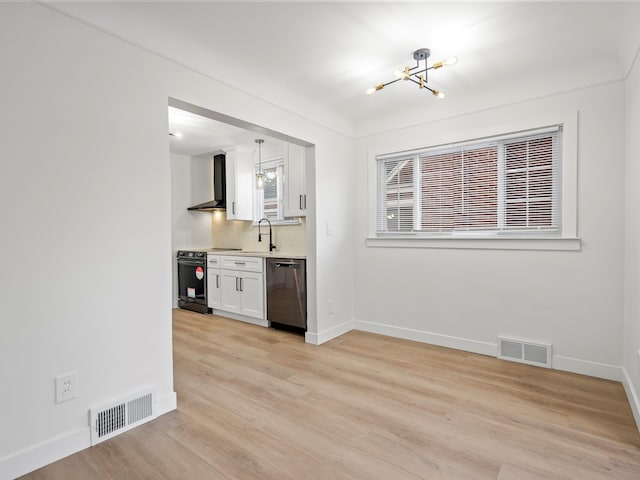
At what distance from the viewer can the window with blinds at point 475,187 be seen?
302cm

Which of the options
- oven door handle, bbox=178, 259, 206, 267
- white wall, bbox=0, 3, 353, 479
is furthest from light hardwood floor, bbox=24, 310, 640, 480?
oven door handle, bbox=178, 259, 206, 267

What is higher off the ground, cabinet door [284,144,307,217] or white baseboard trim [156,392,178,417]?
cabinet door [284,144,307,217]

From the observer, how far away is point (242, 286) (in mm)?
4496

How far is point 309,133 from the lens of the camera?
349cm

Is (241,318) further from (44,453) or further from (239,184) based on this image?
(44,453)

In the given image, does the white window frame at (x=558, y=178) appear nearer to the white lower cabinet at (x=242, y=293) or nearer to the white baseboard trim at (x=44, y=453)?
the white lower cabinet at (x=242, y=293)

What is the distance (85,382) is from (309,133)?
2725 mm

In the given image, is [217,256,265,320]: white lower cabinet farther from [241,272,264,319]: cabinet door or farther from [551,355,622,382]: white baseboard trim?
[551,355,622,382]: white baseboard trim

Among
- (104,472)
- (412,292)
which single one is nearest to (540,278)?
(412,292)

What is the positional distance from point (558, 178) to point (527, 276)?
877 millimetres

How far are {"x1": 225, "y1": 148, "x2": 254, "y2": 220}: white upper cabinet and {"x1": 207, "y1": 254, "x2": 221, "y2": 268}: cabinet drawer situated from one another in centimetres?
70

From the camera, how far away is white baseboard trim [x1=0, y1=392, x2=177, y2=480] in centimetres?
162

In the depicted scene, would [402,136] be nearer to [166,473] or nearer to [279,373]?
[279,373]

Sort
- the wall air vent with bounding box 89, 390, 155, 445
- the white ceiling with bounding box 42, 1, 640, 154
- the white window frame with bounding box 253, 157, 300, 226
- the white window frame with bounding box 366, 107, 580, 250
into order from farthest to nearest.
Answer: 1. the white window frame with bounding box 253, 157, 300, 226
2. the white window frame with bounding box 366, 107, 580, 250
3. the white ceiling with bounding box 42, 1, 640, 154
4. the wall air vent with bounding box 89, 390, 155, 445
